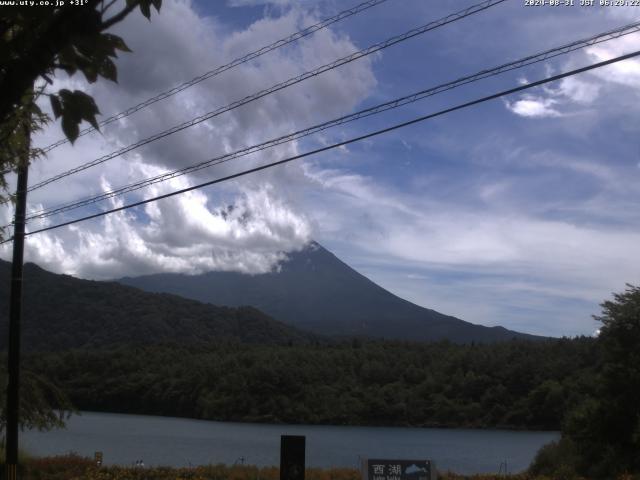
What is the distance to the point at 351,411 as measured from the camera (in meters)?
78.2

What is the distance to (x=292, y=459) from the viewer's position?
379 inches

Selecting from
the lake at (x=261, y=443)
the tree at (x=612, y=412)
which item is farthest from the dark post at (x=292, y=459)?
the lake at (x=261, y=443)

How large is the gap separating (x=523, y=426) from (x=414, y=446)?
2017 centimetres

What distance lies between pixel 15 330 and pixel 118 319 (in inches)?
4425

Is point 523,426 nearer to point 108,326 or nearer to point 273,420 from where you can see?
point 273,420

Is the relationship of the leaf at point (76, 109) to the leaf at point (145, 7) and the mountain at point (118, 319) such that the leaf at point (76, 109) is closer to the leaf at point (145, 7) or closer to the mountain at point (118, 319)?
the leaf at point (145, 7)

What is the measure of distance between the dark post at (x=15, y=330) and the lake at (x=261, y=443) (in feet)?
42.8

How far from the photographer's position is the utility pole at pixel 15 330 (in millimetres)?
14133

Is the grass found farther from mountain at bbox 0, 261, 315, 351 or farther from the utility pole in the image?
mountain at bbox 0, 261, 315, 351

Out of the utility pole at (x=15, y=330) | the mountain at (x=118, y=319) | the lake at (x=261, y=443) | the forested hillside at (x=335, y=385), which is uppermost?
the mountain at (x=118, y=319)

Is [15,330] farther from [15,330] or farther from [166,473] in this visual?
[166,473]

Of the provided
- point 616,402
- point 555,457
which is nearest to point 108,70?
point 616,402

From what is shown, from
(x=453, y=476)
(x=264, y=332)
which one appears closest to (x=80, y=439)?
(x=453, y=476)

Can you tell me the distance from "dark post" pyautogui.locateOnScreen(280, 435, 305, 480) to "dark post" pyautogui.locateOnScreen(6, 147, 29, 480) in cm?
676
